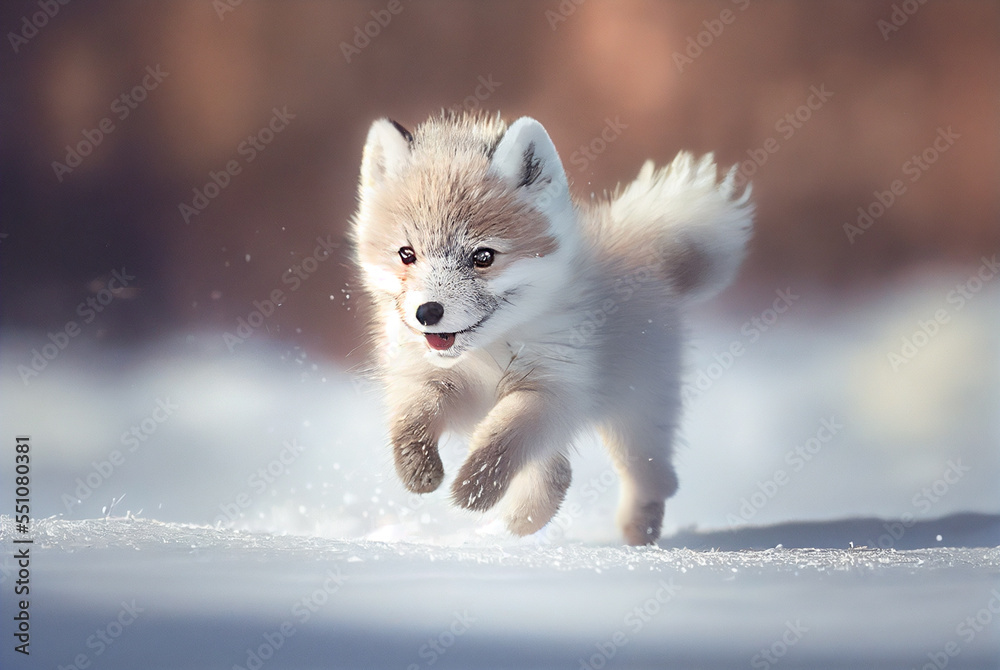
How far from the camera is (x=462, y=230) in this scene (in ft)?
5.63

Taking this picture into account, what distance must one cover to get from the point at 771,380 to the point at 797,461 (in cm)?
23

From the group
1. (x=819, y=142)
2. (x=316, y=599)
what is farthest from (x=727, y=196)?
(x=316, y=599)

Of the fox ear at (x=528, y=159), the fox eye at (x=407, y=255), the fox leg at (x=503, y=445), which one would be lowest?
the fox leg at (x=503, y=445)

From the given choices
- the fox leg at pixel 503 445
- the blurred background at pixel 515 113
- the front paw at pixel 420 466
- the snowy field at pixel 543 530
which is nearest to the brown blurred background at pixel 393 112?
the blurred background at pixel 515 113

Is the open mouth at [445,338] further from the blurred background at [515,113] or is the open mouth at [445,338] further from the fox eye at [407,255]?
the blurred background at [515,113]

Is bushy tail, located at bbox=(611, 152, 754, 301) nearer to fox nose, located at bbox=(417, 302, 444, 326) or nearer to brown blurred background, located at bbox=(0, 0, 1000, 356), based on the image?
brown blurred background, located at bbox=(0, 0, 1000, 356)

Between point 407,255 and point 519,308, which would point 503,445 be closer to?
point 519,308

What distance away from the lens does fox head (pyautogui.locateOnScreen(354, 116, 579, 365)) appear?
1.69 m

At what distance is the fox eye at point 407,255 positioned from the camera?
173 centimetres

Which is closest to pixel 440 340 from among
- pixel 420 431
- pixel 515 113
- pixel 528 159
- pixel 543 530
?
pixel 420 431

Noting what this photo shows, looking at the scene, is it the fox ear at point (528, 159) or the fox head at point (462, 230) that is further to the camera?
the fox ear at point (528, 159)

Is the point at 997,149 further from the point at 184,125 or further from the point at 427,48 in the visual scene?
the point at 184,125

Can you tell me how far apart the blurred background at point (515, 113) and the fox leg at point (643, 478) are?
0.43 feet

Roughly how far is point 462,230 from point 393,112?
71 cm
